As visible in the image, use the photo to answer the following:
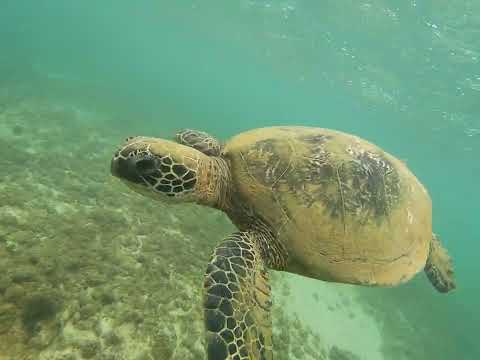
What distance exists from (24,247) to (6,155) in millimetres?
4904

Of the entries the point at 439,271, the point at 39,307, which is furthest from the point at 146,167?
the point at 439,271

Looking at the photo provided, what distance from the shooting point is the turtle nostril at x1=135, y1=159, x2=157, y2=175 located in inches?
105

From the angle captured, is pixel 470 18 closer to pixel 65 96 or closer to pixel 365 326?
pixel 365 326

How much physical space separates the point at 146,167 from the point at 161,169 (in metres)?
0.13

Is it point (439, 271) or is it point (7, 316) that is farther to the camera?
point (439, 271)

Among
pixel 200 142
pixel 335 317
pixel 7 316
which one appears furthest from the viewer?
pixel 335 317

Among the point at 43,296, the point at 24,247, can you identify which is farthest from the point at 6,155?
the point at 43,296

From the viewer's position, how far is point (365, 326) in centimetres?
945

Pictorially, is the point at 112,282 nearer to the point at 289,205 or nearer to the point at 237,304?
the point at 237,304

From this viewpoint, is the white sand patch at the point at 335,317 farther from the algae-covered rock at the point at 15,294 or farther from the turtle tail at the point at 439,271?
the algae-covered rock at the point at 15,294

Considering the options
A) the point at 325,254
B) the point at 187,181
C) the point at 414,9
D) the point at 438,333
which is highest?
the point at 414,9

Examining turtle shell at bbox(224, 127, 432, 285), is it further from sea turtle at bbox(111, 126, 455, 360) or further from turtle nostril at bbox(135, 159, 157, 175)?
turtle nostril at bbox(135, 159, 157, 175)

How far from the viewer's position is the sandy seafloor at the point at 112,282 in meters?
3.43

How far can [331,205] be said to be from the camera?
283cm
